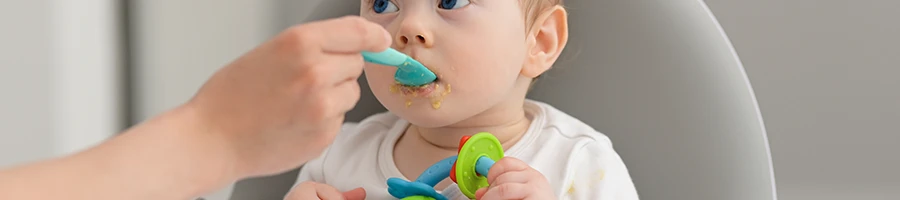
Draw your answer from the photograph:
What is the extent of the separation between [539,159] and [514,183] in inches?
4.7

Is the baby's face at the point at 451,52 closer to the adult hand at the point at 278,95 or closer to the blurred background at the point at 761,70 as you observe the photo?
the adult hand at the point at 278,95

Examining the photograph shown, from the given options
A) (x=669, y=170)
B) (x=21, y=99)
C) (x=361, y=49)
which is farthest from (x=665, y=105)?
(x=21, y=99)

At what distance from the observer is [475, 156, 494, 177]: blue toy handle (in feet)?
2.38

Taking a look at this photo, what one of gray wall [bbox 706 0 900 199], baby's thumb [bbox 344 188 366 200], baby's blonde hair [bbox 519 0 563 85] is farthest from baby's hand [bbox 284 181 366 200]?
gray wall [bbox 706 0 900 199]

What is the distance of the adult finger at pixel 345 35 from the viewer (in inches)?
19.1

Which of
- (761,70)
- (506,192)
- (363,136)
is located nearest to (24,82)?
(363,136)

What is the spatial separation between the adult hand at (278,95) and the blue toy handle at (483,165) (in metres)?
0.24

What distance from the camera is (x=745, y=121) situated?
0.82m

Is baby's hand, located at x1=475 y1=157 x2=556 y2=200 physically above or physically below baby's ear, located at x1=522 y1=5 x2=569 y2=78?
below

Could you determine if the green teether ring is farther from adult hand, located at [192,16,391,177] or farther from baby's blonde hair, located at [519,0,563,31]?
adult hand, located at [192,16,391,177]

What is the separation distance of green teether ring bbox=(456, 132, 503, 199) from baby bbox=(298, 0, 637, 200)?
3 centimetres

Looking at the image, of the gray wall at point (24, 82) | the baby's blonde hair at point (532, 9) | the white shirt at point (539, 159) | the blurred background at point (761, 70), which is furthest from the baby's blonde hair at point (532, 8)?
the gray wall at point (24, 82)

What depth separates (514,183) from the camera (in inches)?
27.3

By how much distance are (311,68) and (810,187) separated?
3.35 ft
